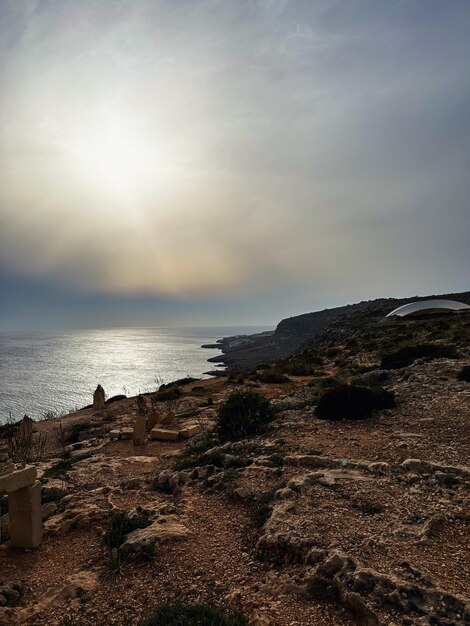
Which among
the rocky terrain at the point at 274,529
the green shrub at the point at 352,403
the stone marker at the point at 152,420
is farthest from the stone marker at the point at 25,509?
the stone marker at the point at 152,420

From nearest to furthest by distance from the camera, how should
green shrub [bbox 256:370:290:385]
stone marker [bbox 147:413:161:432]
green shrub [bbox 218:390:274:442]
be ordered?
green shrub [bbox 218:390:274:442]
stone marker [bbox 147:413:161:432]
green shrub [bbox 256:370:290:385]

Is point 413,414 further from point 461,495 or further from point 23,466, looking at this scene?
point 23,466

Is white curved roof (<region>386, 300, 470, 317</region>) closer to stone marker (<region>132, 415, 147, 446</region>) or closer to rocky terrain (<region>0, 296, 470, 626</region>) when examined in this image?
rocky terrain (<region>0, 296, 470, 626</region>)

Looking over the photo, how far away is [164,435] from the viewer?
1374cm

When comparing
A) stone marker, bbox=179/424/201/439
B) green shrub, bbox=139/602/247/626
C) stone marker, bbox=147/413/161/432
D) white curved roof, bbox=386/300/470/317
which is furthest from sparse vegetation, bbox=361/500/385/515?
white curved roof, bbox=386/300/470/317

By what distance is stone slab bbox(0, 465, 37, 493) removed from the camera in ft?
19.6

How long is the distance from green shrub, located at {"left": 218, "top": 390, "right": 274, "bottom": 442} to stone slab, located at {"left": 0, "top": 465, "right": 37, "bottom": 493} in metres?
5.94

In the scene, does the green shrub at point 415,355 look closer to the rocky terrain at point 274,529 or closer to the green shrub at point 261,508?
the rocky terrain at point 274,529

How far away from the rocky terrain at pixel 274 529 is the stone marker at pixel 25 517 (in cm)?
18

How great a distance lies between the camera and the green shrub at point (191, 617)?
14.1ft

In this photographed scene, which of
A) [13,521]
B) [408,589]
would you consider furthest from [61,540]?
[408,589]

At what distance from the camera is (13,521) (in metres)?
6.44

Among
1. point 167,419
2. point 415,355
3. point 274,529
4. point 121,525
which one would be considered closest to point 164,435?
point 167,419

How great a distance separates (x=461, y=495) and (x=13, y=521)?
7.49 metres
